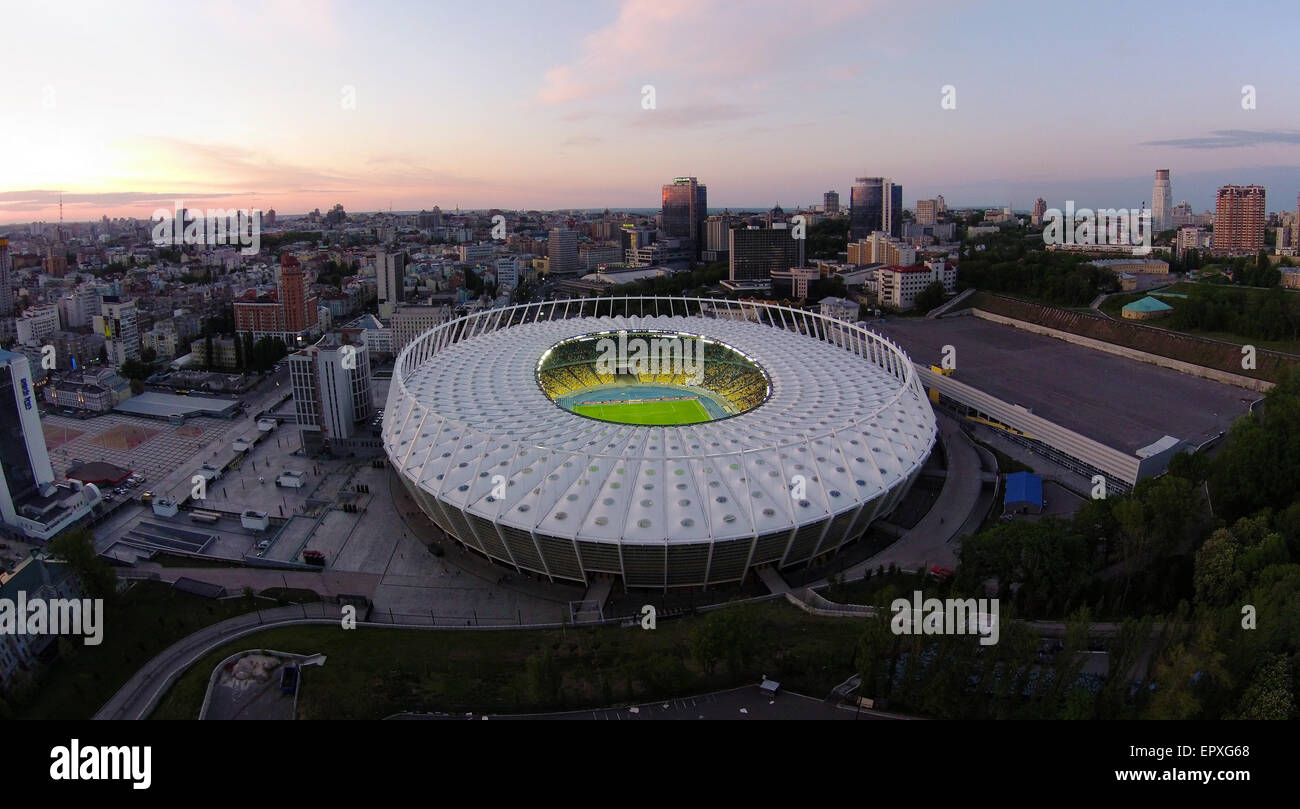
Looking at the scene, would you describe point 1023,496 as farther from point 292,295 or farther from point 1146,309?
point 292,295

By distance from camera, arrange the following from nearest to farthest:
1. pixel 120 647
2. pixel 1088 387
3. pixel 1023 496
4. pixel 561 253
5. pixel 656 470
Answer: pixel 120 647
pixel 656 470
pixel 1023 496
pixel 1088 387
pixel 561 253

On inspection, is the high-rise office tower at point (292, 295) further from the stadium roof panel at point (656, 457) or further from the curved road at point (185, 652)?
the curved road at point (185, 652)

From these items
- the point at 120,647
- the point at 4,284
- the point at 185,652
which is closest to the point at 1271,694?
the point at 185,652

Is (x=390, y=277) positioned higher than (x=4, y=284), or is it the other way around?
(x=390, y=277)

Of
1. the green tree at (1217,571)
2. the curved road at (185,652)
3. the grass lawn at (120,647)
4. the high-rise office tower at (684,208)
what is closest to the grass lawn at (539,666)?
the curved road at (185,652)

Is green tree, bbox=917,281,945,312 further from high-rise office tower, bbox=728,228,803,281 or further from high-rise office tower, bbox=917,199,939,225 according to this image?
high-rise office tower, bbox=917,199,939,225
